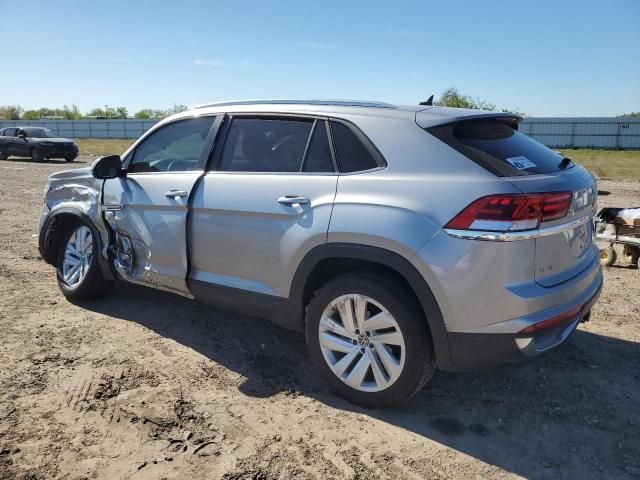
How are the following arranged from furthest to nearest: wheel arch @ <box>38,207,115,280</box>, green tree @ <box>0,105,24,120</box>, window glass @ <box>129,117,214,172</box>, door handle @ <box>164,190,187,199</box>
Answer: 1. green tree @ <box>0,105,24,120</box>
2. wheel arch @ <box>38,207,115,280</box>
3. window glass @ <box>129,117,214,172</box>
4. door handle @ <box>164,190,187,199</box>

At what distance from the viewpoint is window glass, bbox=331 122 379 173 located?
318 centimetres

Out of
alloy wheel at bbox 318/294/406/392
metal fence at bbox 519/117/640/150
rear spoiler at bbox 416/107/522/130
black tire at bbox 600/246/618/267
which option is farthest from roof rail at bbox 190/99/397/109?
metal fence at bbox 519/117/640/150

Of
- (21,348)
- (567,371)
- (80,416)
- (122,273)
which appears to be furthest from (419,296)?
(21,348)

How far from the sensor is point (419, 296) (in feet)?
9.48

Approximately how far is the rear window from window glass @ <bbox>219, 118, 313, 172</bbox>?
36.5 inches

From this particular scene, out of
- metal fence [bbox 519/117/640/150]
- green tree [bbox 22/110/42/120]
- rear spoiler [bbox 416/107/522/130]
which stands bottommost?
rear spoiler [bbox 416/107/522/130]

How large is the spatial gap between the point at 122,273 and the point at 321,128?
225 centimetres

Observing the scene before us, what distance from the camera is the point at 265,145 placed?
3.73m

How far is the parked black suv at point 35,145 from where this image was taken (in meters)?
22.5

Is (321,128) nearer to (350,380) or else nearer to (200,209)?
(200,209)

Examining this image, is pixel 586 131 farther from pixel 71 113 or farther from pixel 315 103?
pixel 71 113

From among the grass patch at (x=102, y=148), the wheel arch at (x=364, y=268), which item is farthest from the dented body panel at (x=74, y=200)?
the grass patch at (x=102, y=148)

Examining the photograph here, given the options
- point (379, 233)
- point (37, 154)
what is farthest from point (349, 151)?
point (37, 154)

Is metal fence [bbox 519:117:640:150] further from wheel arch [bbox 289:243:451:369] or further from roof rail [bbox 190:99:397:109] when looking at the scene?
wheel arch [bbox 289:243:451:369]
